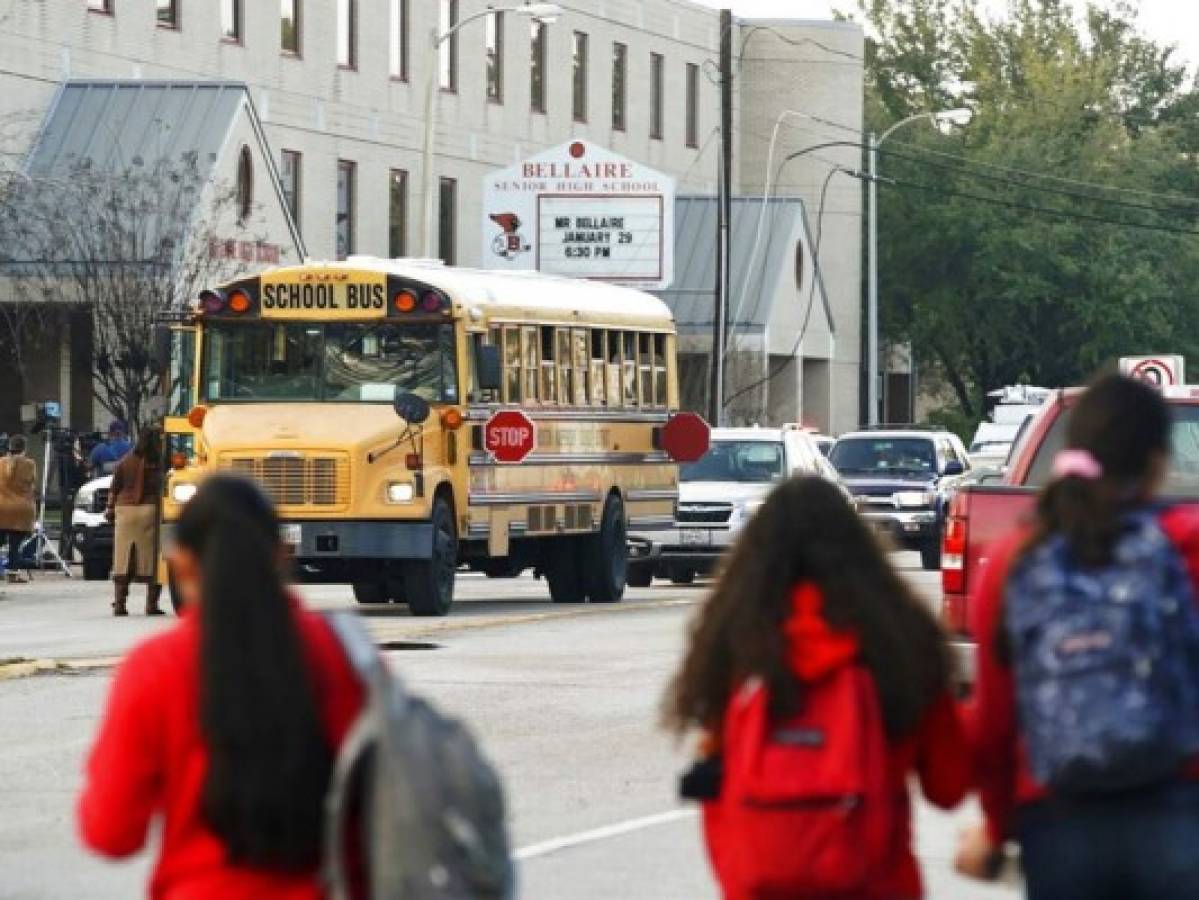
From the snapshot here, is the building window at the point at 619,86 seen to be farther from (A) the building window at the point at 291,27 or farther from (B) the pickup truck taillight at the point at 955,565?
(B) the pickup truck taillight at the point at 955,565

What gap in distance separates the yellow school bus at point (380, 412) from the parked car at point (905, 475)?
34.2 feet

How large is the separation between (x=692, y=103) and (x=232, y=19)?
771 inches

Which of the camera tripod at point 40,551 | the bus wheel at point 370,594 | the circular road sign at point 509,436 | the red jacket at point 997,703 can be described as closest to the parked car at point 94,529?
the camera tripod at point 40,551

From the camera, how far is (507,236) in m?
54.7

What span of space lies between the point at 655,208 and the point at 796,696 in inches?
1878

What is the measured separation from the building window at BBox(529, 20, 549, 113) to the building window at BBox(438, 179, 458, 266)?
3672 mm

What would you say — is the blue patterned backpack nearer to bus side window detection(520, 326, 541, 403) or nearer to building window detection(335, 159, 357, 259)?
bus side window detection(520, 326, 541, 403)

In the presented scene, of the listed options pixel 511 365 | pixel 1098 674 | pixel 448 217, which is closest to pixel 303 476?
pixel 511 365

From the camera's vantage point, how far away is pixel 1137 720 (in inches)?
227

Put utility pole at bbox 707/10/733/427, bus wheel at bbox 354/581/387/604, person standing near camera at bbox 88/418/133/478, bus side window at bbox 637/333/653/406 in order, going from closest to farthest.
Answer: bus wheel at bbox 354/581/387/604
bus side window at bbox 637/333/653/406
person standing near camera at bbox 88/418/133/478
utility pole at bbox 707/10/733/427

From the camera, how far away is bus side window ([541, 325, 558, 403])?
95.1 feet

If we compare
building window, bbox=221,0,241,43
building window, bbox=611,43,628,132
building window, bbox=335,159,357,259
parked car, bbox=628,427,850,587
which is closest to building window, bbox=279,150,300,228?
building window, bbox=335,159,357,259

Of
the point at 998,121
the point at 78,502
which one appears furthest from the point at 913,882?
the point at 998,121

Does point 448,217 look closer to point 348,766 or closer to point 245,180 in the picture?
point 245,180
